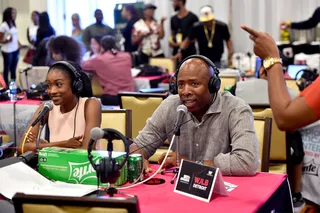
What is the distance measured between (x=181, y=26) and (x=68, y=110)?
6393 mm

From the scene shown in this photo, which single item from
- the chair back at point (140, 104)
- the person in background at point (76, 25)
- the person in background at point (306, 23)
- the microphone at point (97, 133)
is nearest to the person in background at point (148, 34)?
the person in background at point (76, 25)

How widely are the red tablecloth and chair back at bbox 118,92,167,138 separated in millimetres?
1832

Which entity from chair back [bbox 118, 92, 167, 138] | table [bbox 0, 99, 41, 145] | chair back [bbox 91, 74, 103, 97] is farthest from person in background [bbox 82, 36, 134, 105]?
chair back [bbox 118, 92, 167, 138]

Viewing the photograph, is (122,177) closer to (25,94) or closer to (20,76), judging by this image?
(25,94)

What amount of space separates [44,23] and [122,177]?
7.30 meters

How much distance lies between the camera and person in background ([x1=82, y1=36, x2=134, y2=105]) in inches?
248

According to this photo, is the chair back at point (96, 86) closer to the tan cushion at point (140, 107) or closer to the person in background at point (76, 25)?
the tan cushion at point (140, 107)

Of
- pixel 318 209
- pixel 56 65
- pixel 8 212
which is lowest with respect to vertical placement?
pixel 318 209

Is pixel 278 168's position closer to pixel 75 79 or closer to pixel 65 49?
pixel 75 79

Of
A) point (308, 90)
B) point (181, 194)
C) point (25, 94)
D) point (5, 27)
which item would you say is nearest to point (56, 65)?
point (181, 194)

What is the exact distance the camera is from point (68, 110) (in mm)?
3359

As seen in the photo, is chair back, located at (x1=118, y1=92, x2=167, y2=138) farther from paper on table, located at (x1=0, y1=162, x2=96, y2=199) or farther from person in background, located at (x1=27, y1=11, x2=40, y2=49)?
person in background, located at (x1=27, y1=11, x2=40, y2=49)

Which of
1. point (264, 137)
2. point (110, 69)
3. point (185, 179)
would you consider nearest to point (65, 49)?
point (110, 69)

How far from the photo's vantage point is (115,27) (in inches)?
409
